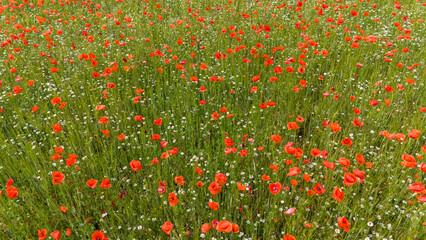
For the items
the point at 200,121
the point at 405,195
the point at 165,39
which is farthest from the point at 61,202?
the point at 165,39

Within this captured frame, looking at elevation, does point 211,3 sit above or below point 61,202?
above

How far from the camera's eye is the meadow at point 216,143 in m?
2.28

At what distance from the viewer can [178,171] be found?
2791 mm

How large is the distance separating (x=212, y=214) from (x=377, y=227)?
1.37 meters

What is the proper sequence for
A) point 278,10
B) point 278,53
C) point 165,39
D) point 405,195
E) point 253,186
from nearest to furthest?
point 405,195
point 253,186
point 278,53
point 165,39
point 278,10

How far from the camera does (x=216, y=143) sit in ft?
10.5

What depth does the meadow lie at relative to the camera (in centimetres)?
228

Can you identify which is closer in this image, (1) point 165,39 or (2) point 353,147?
(2) point 353,147

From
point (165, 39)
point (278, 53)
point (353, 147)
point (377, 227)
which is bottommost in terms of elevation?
point (377, 227)

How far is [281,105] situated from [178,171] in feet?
5.32

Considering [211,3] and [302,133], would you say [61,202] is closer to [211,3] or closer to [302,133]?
[302,133]

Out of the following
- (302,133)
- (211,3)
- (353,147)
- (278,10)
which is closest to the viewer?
(353,147)

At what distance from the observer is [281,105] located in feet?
11.7

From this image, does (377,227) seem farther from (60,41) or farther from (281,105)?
(60,41)
